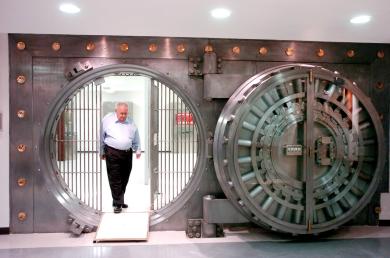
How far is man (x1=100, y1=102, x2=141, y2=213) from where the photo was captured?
4480 millimetres

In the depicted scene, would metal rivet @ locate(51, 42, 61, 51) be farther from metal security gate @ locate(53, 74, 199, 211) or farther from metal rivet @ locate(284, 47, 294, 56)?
metal rivet @ locate(284, 47, 294, 56)

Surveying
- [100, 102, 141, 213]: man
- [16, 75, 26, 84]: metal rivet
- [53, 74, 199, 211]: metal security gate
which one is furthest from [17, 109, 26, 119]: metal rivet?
[100, 102, 141, 213]: man

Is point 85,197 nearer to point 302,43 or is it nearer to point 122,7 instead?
point 122,7

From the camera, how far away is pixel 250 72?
413cm

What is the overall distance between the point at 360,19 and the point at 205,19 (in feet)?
4.68

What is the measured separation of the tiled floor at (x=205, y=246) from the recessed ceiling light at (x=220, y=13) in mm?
2229

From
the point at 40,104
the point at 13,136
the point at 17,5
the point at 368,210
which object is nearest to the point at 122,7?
the point at 17,5

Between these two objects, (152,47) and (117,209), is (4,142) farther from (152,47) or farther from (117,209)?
(152,47)

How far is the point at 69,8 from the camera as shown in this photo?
116 inches

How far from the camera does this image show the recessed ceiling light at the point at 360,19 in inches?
125

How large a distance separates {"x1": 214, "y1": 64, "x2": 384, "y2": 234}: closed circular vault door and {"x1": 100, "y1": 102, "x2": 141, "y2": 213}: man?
1424 mm

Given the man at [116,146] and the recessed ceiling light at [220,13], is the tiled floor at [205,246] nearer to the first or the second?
the man at [116,146]

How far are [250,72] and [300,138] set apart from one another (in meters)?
1.02

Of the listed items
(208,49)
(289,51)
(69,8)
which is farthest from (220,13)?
(289,51)
